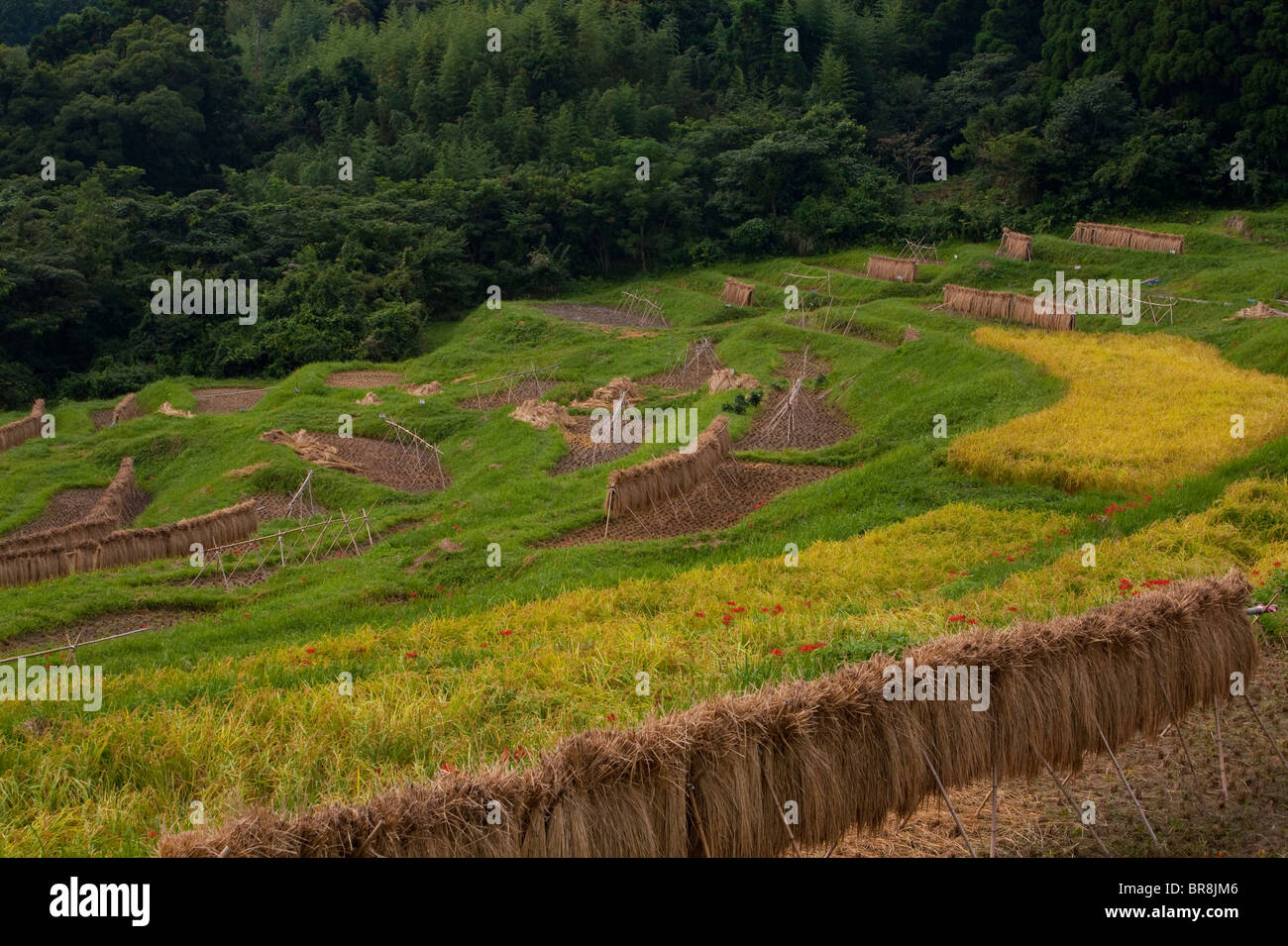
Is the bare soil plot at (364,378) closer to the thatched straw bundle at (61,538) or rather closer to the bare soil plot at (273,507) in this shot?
the bare soil plot at (273,507)

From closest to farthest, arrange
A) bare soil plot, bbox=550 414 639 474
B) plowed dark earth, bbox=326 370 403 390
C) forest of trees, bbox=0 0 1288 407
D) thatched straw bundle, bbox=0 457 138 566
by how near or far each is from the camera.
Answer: thatched straw bundle, bbox=0 457 138 566
bare soil plot, bbox=550 414 639 474
plowed dark earth, bbox=326 370 403 390
forest of trees, bbox=0 0 1288 407

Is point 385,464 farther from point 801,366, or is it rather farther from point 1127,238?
point 1127,238

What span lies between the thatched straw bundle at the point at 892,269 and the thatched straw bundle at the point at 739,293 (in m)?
4.32

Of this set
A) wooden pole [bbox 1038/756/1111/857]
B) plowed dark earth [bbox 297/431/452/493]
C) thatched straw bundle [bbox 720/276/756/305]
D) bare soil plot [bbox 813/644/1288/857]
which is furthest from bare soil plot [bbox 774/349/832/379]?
wooden pole [bbox 1038/756/1111/857]

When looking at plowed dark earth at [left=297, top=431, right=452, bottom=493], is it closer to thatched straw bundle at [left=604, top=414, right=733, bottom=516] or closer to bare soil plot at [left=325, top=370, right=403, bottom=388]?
bare soil plot at [left=325, top=370, right=403, bottom=388]

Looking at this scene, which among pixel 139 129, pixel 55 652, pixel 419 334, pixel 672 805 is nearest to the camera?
pixel 672 805

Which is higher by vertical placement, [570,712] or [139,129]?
[139,129]

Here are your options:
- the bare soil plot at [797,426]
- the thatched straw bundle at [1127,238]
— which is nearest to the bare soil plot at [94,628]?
the bare soil plot at [797,426]

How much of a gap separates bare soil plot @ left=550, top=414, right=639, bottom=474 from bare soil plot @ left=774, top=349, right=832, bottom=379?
20.8ft

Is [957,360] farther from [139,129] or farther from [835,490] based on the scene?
[139,129]

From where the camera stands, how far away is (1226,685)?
28.2ft

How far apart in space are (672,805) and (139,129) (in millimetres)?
56347

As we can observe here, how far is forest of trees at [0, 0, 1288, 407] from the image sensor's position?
38.8m
